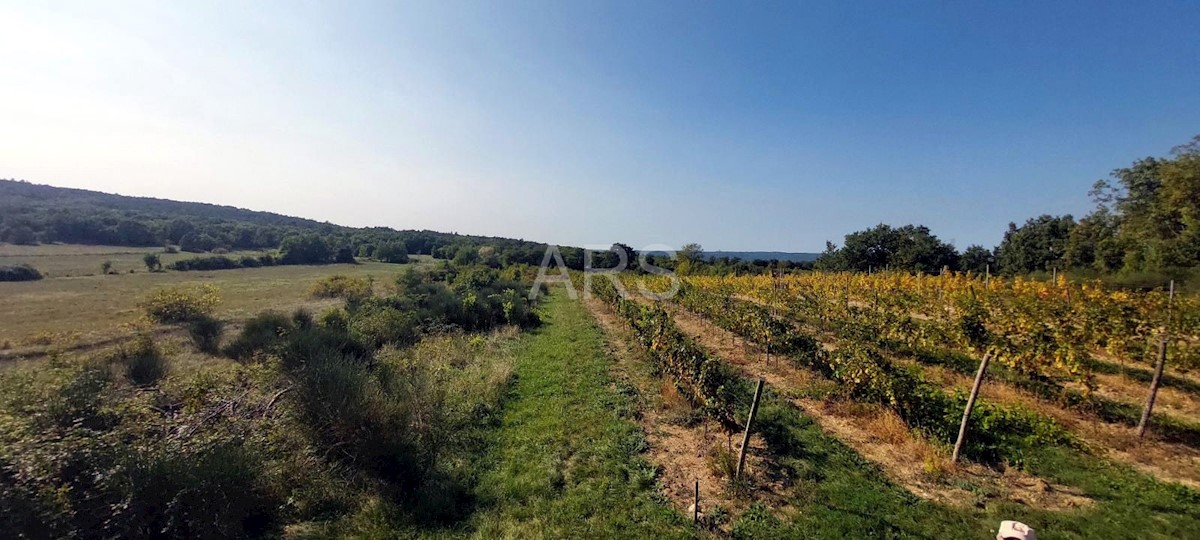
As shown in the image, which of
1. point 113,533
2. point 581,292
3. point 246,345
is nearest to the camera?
point 113,533

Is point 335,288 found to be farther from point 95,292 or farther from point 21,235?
point 21,235

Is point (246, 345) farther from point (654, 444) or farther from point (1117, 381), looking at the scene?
point (1117, 381)

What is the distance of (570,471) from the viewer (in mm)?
5824

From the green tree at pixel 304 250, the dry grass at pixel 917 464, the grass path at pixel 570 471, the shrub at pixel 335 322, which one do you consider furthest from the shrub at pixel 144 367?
the green tree at pixel 304 250

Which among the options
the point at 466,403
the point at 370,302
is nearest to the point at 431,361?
the point at 466,403

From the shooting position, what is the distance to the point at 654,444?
6523 millimetres

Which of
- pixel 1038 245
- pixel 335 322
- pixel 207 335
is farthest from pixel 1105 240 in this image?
pixel 207 335

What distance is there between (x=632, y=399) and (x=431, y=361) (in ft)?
21.7

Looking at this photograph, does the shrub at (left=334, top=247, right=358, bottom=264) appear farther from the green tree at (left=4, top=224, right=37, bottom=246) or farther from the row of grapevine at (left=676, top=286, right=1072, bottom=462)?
the row of grapevine at (left=676, top=286, right=1072, bottom=462)

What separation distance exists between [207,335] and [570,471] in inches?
747

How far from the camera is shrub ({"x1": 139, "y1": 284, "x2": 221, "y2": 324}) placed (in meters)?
20.9

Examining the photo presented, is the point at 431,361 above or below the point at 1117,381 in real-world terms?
below

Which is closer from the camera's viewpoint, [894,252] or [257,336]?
[257,336]
